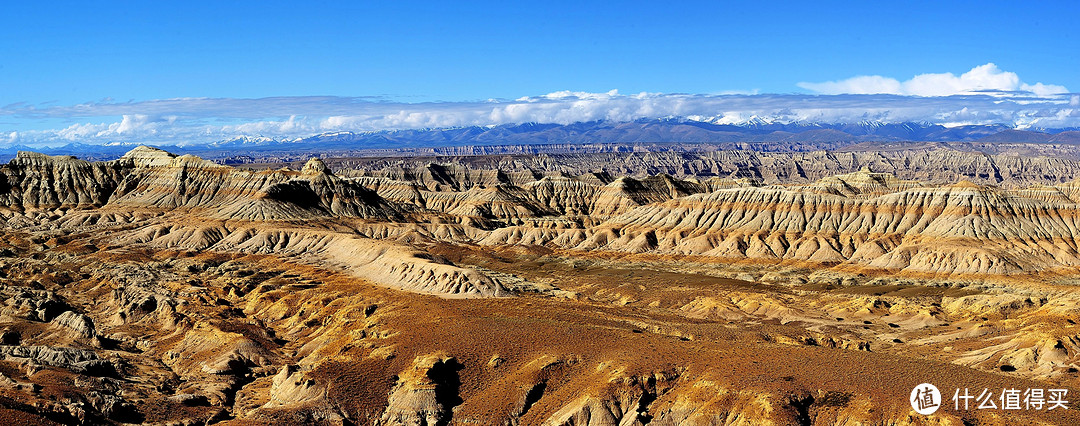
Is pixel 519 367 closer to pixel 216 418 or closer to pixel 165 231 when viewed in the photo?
pixel 216 418

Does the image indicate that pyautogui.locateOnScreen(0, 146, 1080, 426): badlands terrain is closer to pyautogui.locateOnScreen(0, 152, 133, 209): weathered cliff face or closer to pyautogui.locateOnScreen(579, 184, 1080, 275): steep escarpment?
pyautogui.locateOnScreen(579, 184, 1080, 275): steep escarpment

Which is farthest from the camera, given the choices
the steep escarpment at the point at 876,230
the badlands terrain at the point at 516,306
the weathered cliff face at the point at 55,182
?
the weathered cliff face at the point at 55,182

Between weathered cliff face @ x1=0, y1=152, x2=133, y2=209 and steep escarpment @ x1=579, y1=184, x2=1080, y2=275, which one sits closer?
steep escarpment @ x1=579, y1=184, x2=1080, y2=275

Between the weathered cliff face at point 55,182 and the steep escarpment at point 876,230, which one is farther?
the weathered cliff face at point 55,182

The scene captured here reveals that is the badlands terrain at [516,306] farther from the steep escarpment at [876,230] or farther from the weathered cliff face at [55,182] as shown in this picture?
the weathered cliff face at [55,182]

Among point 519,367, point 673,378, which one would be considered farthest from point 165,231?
point 673,378

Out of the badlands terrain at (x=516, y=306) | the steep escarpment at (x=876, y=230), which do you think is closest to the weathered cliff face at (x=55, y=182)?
the badlands terrain at (x=516, y=306)

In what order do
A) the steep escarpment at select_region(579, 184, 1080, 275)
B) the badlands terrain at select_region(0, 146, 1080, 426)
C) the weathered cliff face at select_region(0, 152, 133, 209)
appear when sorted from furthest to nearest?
the weathered cliff face at select_region(0, 152, 133, 209) → the steep escarpment at select_region(579, 184, 1080, 275) → the badlands terrain at select_region(0, 146, 1080, 426)

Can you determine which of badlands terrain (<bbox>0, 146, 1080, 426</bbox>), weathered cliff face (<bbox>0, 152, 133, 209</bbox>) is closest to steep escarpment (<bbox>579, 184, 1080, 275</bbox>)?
badlands terrain (<bbox>0, 146, 1080, 426</bbox>)

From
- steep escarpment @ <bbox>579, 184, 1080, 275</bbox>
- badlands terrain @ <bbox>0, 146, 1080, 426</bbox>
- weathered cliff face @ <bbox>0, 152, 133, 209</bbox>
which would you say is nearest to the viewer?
badlands terrain @ <bbox>0, 146, 1080, 426</bbox>
